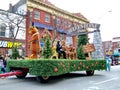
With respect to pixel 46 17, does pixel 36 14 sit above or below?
above

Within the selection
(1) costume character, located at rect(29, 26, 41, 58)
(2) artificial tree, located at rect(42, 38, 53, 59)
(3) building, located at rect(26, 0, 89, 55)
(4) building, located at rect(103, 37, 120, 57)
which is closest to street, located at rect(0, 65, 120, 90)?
(1) costume character, located at rect(29, 26, 41, 58)

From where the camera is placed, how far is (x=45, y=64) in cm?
1013

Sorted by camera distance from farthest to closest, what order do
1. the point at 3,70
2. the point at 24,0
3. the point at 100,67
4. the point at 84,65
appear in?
1. the point at 24,0
2. the point at 3,70
3. the point at 100,67
4. the point at 84,65

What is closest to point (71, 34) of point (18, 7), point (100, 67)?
point (100, 67)

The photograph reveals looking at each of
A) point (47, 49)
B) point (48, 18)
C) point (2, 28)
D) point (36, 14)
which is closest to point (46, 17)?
point (48, 18)

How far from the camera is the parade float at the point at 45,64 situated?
398 inches

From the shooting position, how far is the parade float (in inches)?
398

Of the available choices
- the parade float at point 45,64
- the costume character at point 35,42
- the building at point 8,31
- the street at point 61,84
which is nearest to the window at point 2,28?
the building at point 8,31

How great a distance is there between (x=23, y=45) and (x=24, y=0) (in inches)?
295

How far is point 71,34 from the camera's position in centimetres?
2128

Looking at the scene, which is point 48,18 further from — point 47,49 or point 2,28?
point 47,49

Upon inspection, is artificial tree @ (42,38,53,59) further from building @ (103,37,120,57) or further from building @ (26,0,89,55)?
building @ (103,37,120,57)

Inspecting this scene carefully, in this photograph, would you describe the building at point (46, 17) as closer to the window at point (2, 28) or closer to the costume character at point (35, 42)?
the window at point (2, 28)

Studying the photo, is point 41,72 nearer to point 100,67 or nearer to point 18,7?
point 100,67
